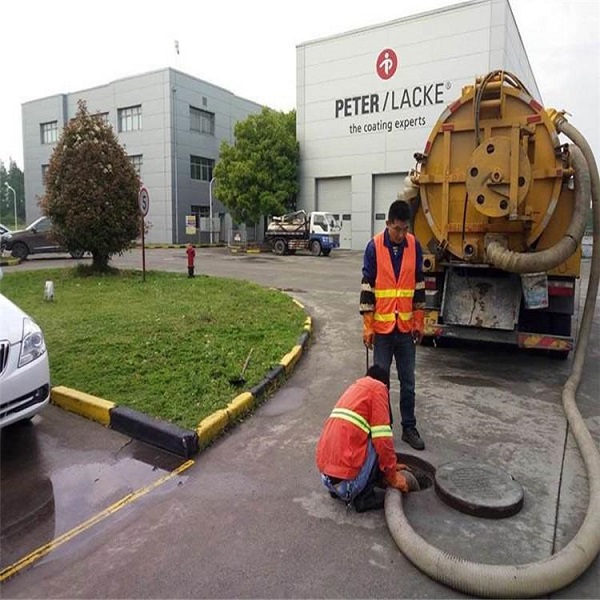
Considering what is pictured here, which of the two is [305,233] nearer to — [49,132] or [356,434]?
[356,434]

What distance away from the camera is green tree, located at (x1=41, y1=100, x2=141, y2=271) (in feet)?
40.1

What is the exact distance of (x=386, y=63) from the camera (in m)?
28.8

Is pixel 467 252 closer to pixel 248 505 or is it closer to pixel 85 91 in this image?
pixel 248 505

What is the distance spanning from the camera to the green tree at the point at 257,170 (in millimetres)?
29188

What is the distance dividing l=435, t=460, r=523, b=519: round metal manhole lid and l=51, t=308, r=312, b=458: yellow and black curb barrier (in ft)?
6.33

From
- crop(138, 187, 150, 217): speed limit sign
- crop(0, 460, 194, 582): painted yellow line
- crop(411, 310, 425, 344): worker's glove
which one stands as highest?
crop(138, 187, 150, 217): speed limit sign

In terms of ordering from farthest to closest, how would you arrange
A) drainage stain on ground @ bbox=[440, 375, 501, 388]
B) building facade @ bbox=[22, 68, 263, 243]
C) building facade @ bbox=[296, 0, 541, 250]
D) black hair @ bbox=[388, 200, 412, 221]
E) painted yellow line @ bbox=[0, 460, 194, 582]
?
1. building facade @ bbox=[22, 68, 263, 243]
2. building facade @ bbox=[296, 0, 541, 250]
3. drainage stain on ground @ bbox=[440, 375, 501, 388]
4. black hair @ bbox=[388, 200, 412, 221]
5. painted yellow line @ bbox=[0, 460, 194, 582]

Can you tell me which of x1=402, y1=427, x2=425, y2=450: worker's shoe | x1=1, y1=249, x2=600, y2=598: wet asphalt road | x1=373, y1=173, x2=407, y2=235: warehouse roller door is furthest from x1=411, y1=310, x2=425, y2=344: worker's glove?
x1=373, y1=173, x2=407, y2=235: warehouse roller door

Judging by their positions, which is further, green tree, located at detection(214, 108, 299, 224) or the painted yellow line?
green tree, located at detection(214, 108, 299, 224)

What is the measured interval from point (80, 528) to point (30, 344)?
66.3 inches

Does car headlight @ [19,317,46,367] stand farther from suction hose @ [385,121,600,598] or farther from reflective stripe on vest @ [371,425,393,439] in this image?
suction hose @ [385,121,600,598]

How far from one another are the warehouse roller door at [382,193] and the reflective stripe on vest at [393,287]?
84.7ft

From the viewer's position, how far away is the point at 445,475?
3.50 metres

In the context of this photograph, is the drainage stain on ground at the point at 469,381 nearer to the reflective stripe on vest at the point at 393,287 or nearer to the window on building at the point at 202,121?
the reflective stripe on vest at the point at 393,287
